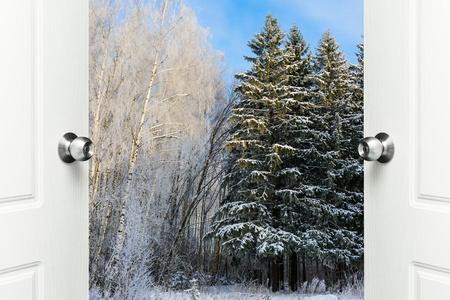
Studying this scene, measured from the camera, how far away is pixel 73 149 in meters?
0.63

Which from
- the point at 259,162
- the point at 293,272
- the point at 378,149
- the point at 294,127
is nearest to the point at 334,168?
the point at 294,127

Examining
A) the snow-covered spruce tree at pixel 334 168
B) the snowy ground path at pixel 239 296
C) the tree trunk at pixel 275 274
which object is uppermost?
the snow-covered spruce tree at pixel 334 168

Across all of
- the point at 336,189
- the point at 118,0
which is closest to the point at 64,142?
the point at 118,0

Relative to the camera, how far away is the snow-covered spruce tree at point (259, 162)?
10.7 ft

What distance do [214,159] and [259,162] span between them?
0.42 meters
